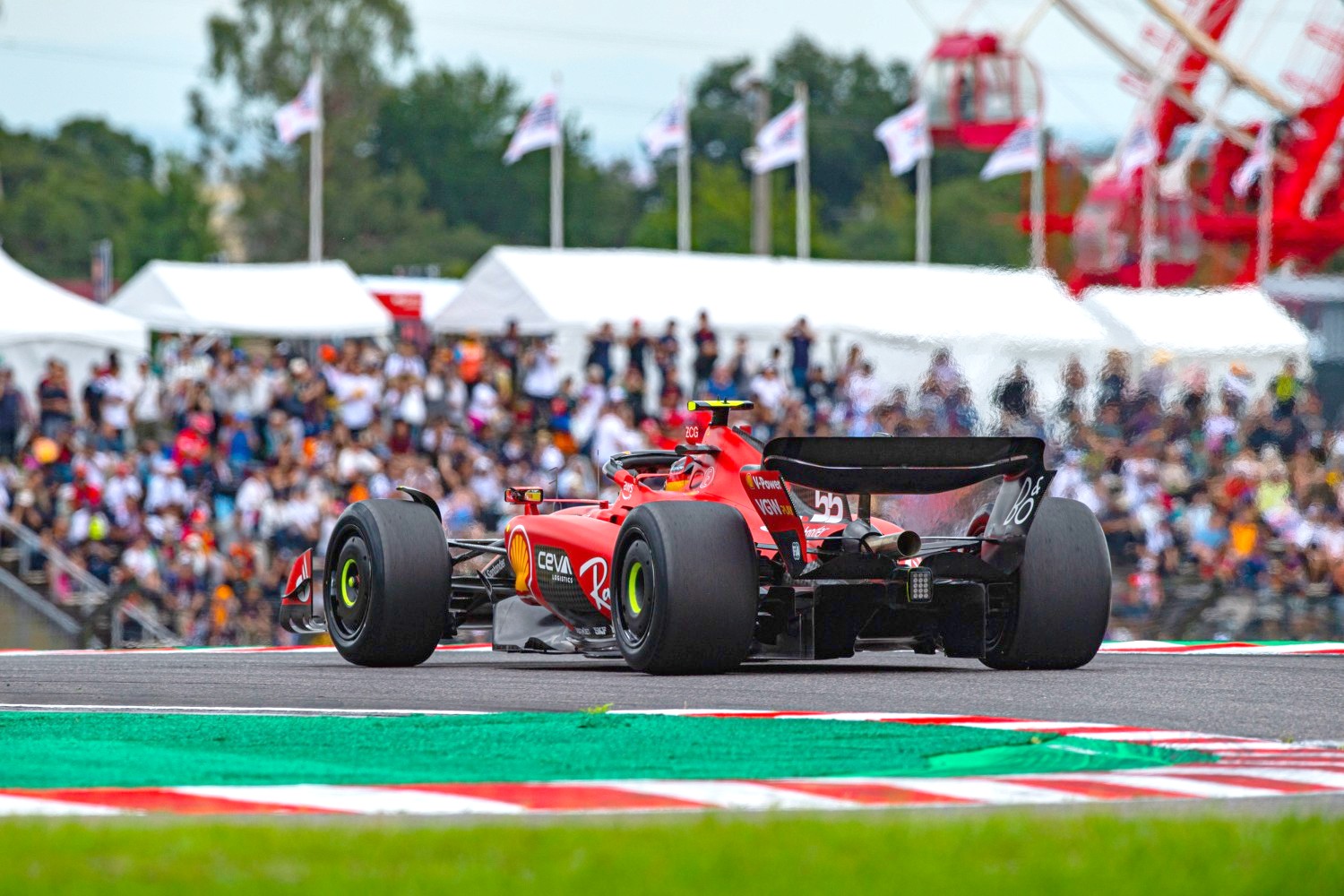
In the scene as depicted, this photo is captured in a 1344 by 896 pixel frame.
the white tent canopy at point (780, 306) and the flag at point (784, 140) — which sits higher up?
the flag at point (784, 140)

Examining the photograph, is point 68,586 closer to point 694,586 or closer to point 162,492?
point 162,492

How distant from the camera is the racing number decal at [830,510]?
35.9ft

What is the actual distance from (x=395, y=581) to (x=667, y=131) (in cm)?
2796

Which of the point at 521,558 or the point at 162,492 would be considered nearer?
the point at 521,558

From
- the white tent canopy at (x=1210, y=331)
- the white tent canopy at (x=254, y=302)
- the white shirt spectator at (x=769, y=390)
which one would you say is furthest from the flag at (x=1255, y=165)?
the white tent canopy at (x=254, y=302)

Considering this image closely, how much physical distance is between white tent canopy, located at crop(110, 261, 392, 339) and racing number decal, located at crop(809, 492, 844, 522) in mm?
20245

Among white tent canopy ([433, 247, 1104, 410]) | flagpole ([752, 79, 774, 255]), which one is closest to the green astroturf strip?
white tent canopy ([433, 247, 1104, 410])

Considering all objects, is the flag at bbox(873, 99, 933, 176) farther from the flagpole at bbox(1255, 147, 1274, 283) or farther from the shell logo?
the shell logo

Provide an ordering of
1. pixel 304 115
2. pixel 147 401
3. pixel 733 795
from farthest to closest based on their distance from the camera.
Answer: pixel 304 115
pixel 147 401
pixel 733 795

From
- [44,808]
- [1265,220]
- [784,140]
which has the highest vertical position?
[784,140]

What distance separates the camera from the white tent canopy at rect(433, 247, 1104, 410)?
28.7 m

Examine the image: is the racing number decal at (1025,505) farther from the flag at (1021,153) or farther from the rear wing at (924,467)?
the flag at (1021,153)

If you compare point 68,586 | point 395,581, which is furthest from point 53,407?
point 395,581

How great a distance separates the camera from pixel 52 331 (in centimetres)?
2542
